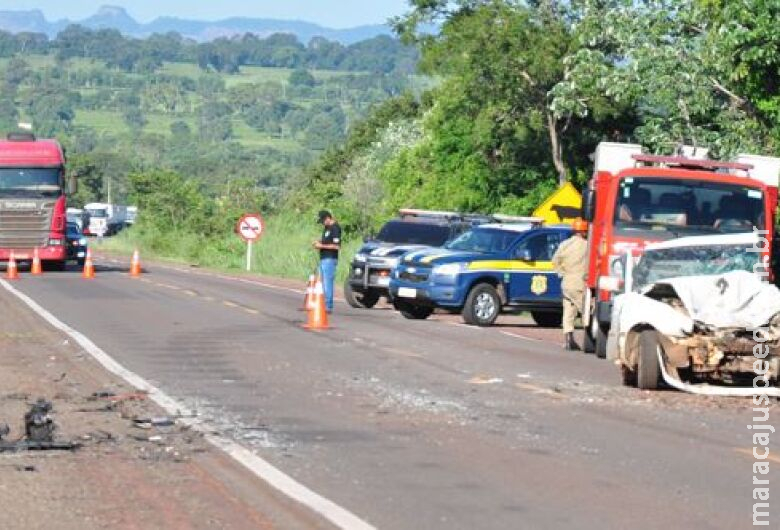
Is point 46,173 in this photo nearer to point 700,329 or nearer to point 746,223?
point 746,223

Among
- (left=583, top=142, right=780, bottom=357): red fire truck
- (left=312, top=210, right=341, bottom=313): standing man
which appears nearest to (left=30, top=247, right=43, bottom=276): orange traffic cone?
(left=312, top=210, right=341, bottom=313): standing man

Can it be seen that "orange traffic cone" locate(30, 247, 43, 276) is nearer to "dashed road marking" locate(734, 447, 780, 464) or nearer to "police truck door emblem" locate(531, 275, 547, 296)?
"police truck door emblem" locate(531, 275, 547, 296)

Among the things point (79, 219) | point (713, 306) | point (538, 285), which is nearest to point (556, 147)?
point (538, 285)

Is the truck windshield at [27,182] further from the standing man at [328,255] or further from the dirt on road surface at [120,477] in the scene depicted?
the dirt on road surface at [120,477]

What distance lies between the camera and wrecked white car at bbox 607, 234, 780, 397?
16.6m

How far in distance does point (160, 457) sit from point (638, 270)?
909 centimetres

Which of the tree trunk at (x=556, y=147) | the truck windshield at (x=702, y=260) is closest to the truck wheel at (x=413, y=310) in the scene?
the truck windshield at (x=702, y=260)

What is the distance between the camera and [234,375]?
18.4 m

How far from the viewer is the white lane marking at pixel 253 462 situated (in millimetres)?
9977

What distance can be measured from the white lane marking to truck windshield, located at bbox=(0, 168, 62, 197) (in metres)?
28.4

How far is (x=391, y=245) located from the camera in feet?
111

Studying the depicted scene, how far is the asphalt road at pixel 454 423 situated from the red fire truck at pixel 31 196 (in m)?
21.6

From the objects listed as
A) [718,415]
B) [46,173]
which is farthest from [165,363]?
[46,173]

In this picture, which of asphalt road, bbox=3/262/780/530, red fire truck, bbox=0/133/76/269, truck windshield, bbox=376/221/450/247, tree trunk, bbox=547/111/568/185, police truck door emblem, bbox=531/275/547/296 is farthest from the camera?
tree trunk, bbox=547/111/568/185
